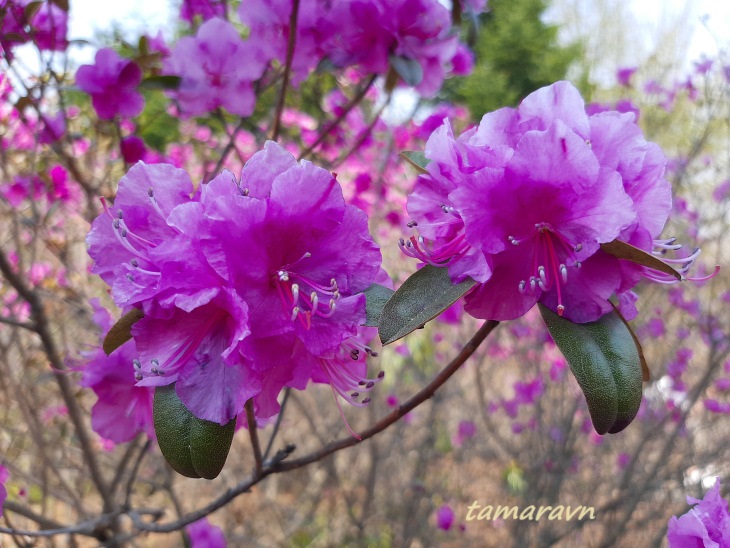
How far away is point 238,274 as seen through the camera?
1.95ft

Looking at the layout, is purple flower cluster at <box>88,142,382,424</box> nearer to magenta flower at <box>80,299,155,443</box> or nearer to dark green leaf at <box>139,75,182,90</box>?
magenta flower at <box>80,299,155,443</box>

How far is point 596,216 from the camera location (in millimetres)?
617

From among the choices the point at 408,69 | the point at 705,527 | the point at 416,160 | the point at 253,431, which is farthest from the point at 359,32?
the point at 705,527

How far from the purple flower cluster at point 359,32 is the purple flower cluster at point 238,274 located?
0.70m

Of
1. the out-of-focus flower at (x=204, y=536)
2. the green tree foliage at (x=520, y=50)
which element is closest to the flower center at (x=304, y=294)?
the out-of-focus flower at (x=204, y=536)

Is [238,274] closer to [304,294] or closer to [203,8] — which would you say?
[304,294]

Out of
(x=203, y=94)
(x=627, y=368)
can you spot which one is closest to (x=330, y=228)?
(x=627, y=368)

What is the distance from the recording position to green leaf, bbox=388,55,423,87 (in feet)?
4.05

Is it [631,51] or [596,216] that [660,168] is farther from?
[631,51]

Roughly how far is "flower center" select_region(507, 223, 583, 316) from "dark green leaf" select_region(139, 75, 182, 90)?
90cm

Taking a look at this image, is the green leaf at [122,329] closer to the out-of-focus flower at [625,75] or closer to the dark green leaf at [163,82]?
the dark green leaf at [163,82]

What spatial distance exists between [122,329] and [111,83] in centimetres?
89

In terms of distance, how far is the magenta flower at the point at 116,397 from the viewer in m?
0.88

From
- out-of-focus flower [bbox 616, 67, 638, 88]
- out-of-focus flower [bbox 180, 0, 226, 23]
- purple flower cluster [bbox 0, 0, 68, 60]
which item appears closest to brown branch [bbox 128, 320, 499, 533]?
purple flower cluster [bbox 0, 0, 68, 60]
